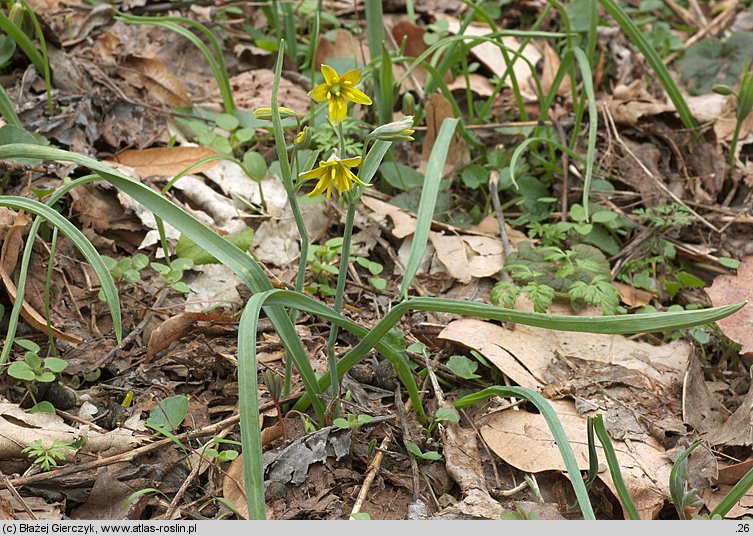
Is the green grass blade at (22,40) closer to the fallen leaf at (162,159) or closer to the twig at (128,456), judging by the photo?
the fallen leaf at (162,159)

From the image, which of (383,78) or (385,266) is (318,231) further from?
(383,78)

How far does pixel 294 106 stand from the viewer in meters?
2.87

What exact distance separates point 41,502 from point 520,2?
9.56 ft

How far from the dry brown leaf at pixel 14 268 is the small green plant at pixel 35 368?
15 centimetres

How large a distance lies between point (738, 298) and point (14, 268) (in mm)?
2019

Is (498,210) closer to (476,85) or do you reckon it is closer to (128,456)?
(476,85)

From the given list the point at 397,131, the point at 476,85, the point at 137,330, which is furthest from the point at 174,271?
the point at 476,85

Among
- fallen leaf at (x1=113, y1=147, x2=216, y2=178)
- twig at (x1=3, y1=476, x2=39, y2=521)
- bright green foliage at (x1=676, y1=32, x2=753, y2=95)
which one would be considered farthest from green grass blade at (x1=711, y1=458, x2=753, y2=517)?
bright green foliage at (x1=676, y1=32, x2=753, y2=95)

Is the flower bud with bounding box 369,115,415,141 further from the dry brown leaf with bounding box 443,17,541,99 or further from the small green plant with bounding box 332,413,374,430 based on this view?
the dry brown leaf with bounding box 443,17,541,99

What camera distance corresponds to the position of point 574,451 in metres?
1.70

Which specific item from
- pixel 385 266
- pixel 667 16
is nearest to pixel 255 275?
pixel 385 266

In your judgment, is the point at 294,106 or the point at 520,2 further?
the point at 520,2

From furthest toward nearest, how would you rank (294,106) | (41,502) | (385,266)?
(294,106), (385,266), (41,502)

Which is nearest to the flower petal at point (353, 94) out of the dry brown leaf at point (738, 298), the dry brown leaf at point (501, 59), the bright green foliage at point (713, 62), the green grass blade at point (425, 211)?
the green grass blade at point (425, 211)
